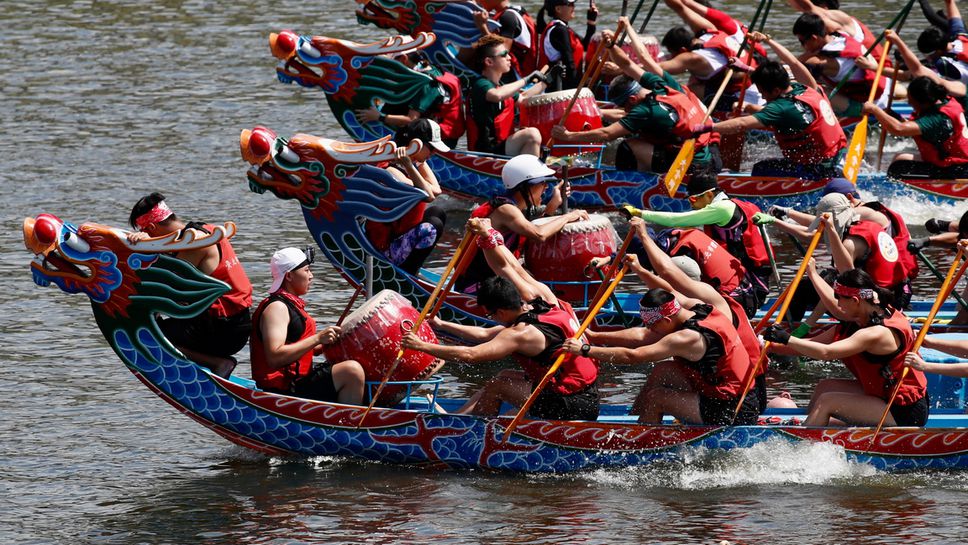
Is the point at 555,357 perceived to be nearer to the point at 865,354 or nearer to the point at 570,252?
the point at 865,354

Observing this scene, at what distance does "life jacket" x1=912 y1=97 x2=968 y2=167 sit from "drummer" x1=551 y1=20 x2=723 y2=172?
233 centimetres

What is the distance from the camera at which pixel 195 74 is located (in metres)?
26.0

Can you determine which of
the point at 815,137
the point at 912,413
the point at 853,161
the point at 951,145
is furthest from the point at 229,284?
the point at 951,145

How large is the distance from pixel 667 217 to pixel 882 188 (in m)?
6.11

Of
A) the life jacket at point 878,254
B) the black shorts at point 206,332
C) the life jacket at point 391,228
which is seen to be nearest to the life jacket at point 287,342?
the black shorts at point 206,332

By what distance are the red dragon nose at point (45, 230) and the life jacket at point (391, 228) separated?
362 cm

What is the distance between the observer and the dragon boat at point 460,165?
54.5 feet

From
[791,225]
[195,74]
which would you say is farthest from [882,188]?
[195,74]

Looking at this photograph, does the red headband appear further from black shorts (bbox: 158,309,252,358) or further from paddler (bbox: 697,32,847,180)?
paddler (bbox: 697,32,847,180)

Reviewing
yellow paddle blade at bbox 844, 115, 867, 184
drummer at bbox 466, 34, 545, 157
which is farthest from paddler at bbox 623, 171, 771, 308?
drummer at bbox 466, 34, 545, 157

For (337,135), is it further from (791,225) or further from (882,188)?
(791,225)

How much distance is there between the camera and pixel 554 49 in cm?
2044

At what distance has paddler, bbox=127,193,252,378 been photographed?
12.2 meters

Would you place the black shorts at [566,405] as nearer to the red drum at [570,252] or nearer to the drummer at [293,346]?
the drummer at [293,346]
